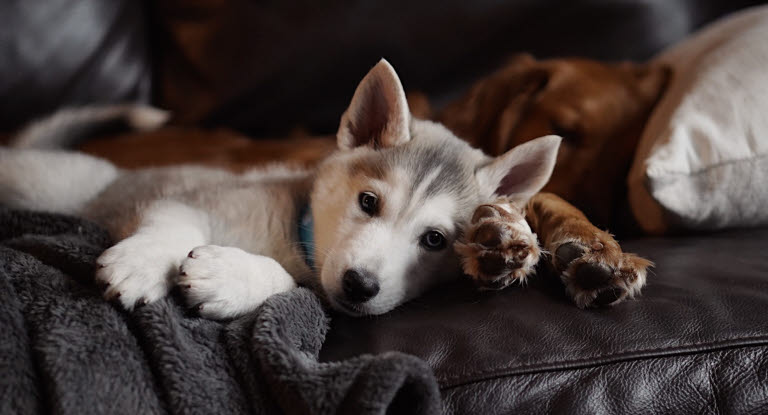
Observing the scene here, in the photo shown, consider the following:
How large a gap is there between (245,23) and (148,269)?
4.11 feet

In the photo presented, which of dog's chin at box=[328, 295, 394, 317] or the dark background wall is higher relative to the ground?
the dark background wall

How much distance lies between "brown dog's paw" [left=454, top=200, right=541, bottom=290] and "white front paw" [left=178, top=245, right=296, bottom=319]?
35 centimetres

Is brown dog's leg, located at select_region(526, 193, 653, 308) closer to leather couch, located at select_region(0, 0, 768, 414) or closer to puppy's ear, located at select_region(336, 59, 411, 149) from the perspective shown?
leather couch, located at select_region(0, 0, 768, 414)

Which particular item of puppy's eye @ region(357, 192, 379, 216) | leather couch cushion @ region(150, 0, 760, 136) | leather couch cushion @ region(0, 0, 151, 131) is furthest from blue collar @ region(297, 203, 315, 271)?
leather couch cushion @ region(0, 0, 151, 131)

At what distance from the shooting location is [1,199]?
4.49ft

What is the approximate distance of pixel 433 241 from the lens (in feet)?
3.67

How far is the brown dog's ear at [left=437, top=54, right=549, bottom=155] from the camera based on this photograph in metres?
1.67

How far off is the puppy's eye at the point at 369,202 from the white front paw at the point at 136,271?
37cm

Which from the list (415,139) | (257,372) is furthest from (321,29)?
(257,372)

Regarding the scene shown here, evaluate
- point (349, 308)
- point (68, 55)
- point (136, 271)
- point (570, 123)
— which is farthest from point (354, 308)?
point (68, 55)

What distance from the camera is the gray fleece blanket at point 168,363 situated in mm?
709

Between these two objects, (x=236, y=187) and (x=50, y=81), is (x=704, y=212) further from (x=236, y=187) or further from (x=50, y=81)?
(x=50, y=81)

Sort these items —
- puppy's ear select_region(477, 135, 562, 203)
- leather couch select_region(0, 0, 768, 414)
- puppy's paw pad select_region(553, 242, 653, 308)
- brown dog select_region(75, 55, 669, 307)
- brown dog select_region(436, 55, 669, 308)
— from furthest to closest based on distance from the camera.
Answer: leather couch select_region(0, 0, 768, 414)
brown dog select_region(75, 55, 669, 307)
brown dog select_region(436, 55, 669, 308)
puppy's ear select_region(477, 135, 562, 203)
puppy's paw pad select_region(553, 242, 653, 308)

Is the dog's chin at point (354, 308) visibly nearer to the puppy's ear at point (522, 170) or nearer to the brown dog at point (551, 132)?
the brown dog at point (551, 132)
